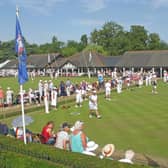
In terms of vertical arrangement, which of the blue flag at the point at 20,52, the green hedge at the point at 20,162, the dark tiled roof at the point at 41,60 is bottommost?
the green hedge at the point at 20,162

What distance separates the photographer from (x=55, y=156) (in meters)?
10.8

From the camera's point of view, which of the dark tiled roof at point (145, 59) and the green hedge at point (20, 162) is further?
the dark tiled roof at point (145, 59)

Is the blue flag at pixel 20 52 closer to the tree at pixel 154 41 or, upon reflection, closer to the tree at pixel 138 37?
the tree at pixel 138 37

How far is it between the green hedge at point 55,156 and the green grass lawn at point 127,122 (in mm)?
4033

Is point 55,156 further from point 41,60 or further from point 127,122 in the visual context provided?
point 41,60

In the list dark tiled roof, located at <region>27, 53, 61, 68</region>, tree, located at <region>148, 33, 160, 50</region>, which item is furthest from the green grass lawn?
tree, located at <region>148, 33, 160, 50</region>

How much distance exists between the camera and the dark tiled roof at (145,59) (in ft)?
219

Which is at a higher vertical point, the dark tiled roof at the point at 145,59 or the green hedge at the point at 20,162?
the dark tiled roof at the point at 145,59

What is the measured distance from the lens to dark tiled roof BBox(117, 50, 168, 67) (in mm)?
66688

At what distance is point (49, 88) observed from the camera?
30656mm

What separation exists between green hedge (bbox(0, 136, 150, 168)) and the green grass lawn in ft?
13.2

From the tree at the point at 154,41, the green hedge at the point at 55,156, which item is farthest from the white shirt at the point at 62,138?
the tree at the point at 154,41

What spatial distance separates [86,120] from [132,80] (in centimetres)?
2626

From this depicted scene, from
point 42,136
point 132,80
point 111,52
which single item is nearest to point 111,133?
point 42,136
